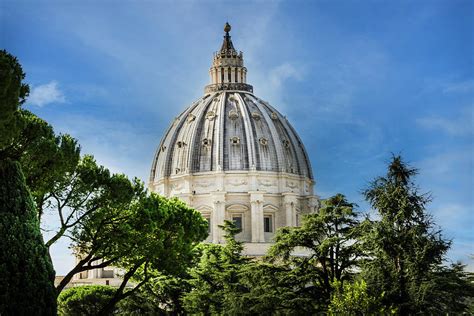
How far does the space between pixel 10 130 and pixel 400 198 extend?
13.4 metres

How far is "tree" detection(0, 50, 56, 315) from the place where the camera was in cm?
2233

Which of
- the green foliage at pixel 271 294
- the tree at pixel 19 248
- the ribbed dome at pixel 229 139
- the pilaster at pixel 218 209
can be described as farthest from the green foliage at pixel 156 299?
the ribbed dome at pixel 229 139

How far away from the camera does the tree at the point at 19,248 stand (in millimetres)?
22328

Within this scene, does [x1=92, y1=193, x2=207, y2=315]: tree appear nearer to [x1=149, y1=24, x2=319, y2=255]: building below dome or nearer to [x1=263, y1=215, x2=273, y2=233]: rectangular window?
[x1=149, y1=24, x2=319, y2=255]: building below dome

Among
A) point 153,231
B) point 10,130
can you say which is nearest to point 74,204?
point 153,231

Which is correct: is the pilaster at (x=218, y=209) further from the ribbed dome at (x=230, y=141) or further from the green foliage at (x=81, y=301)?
the green foliage at (x=81, y=301)

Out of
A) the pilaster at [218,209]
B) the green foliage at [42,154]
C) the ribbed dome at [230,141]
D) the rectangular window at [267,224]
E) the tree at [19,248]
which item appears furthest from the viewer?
the ribbed dome at [230,141]

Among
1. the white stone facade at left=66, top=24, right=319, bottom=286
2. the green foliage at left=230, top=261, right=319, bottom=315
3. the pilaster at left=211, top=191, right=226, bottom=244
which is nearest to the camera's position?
the green foliage at left=230, top=261, right=319, bottom=315

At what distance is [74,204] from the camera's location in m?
29.0

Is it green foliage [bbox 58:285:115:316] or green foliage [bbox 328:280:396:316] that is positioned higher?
green foliage [bbox 58:285:115:316]

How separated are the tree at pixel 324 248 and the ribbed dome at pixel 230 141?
2053 inches

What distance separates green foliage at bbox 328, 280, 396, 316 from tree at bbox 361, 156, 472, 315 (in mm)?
674

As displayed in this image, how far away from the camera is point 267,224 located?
287 feet

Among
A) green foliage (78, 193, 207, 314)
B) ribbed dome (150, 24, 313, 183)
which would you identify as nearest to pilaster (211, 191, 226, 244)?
ribbed dome (150, 24, 313, 183)
